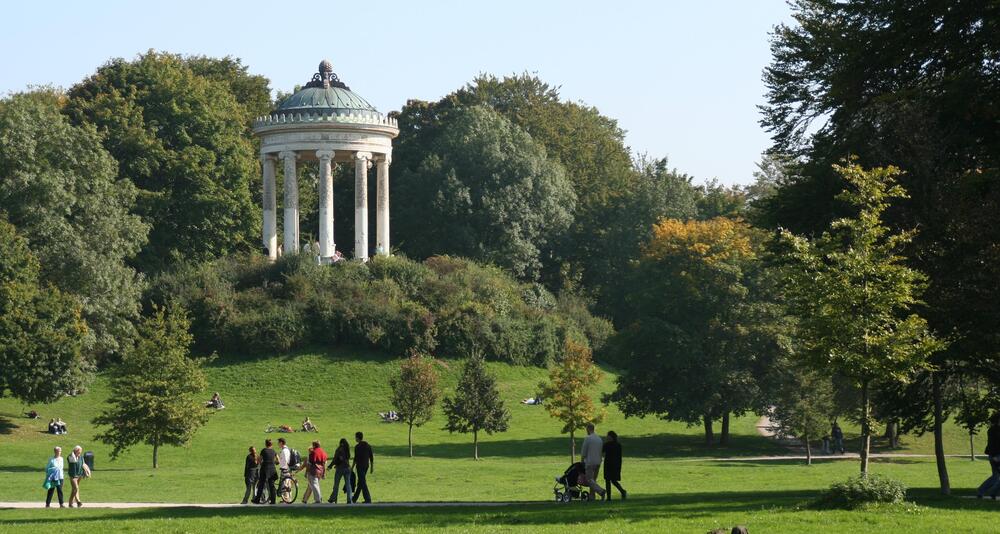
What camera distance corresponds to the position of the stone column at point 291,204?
241 feet

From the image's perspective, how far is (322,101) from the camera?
2921 inches

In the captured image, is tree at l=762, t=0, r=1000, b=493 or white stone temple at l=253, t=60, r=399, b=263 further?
white stone temple at l=253, t=60, r=399, b=263

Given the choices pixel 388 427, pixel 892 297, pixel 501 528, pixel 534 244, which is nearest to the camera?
pixel 501 528

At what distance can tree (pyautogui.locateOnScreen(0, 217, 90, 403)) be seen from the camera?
53938mm

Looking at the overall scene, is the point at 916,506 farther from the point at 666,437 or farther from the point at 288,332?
the point at 288,332

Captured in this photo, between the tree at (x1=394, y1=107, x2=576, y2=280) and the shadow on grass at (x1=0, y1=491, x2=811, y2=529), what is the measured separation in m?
52.1

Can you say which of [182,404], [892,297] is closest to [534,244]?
[182,404]

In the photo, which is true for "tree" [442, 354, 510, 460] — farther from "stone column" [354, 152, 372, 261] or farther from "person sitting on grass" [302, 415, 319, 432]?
"stone column" [354, 152, 372, 261]

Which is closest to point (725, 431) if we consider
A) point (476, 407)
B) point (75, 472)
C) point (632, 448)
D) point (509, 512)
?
point (632, 448)

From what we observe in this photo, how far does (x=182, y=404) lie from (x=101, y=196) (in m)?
18.1

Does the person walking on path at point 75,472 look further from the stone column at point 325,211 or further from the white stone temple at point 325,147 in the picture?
the stone column at point 325,211

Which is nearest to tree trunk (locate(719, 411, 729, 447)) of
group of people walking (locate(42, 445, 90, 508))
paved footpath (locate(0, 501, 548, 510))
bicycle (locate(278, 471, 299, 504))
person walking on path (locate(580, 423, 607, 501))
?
bicycle (locate(278, 471, 299, 504))

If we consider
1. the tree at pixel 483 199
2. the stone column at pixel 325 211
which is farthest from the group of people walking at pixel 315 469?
the tree at pixel 483 199

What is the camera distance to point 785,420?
55625mm
